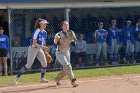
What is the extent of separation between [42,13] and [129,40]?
12.6ft

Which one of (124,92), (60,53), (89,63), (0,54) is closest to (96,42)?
(89,63)

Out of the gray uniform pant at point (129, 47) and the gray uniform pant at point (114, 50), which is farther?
the gray uniform pant at point (129, 47)

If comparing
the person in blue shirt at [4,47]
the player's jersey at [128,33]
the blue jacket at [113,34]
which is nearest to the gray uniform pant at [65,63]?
the person in blue shirt at [4,47]

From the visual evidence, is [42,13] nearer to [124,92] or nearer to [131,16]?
[131,16]

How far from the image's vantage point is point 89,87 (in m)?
10.9

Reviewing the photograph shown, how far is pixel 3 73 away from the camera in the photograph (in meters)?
14.8

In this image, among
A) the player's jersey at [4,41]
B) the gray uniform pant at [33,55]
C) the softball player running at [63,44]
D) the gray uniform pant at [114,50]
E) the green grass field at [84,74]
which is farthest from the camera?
the gray uniform pant at [114,50]

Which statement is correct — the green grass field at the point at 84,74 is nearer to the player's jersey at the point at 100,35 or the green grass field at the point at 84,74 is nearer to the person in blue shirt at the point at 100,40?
the person in blue shirt at the point at 100,40

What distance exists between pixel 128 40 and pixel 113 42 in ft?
2.25

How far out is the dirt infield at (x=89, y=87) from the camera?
1041 centimetres

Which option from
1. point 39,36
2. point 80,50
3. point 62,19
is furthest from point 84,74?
point 62,19

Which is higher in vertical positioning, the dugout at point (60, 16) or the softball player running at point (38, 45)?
the dugout at point (60, 16)

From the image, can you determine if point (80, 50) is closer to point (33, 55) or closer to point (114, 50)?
point (114, 50)

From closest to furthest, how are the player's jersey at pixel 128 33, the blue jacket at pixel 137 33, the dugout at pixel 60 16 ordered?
the dugout at pixel 60 16
the player's jersey at pixel 128 33
the blue jacket at pixel 137 33
